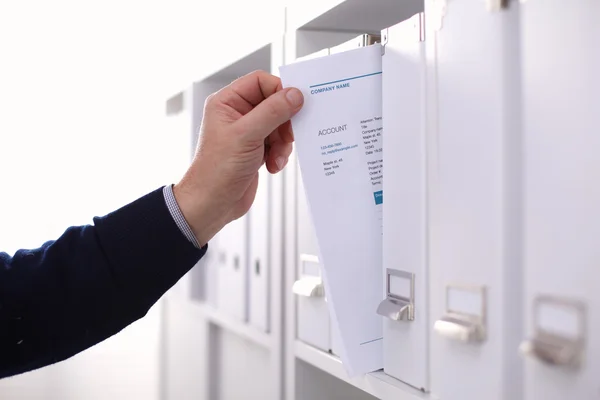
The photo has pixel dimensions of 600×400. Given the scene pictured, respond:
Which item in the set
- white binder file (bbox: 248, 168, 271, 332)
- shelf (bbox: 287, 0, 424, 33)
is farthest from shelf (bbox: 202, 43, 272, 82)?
white binder file (bbox: 248, 168, 271, 332)

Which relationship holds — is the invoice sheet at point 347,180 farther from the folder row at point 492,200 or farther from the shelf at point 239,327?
the shelf at point 239,327

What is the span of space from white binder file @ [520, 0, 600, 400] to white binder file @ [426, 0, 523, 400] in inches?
0.9

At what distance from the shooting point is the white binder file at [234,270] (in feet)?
4.60

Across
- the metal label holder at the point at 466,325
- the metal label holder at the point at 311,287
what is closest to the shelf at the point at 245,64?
the metal label holder at the point at 311,287

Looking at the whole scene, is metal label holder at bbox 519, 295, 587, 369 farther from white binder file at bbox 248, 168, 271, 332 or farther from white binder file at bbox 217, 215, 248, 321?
white binder file at bbox 217, 215, 248, 321

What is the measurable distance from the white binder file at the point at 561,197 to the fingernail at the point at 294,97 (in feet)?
0.85

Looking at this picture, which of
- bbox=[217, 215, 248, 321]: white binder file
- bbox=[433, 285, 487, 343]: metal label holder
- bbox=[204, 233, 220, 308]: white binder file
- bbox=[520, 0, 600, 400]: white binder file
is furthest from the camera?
bbox=[204, 233, 220, 308]: white binder file

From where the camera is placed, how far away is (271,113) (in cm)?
70

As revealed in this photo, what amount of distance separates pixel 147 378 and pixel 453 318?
2.10 meters

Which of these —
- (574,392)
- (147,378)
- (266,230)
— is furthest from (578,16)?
(147,378)

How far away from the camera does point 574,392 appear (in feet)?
1.59

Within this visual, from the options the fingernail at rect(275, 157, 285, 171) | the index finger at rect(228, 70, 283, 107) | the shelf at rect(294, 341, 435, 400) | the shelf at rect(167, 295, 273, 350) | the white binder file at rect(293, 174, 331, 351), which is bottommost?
the shelf at rect(167, 295, 273, 350)

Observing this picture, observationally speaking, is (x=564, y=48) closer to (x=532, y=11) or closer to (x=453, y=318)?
(x=532, y=11)

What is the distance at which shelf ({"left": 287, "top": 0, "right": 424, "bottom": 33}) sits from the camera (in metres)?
0.93
